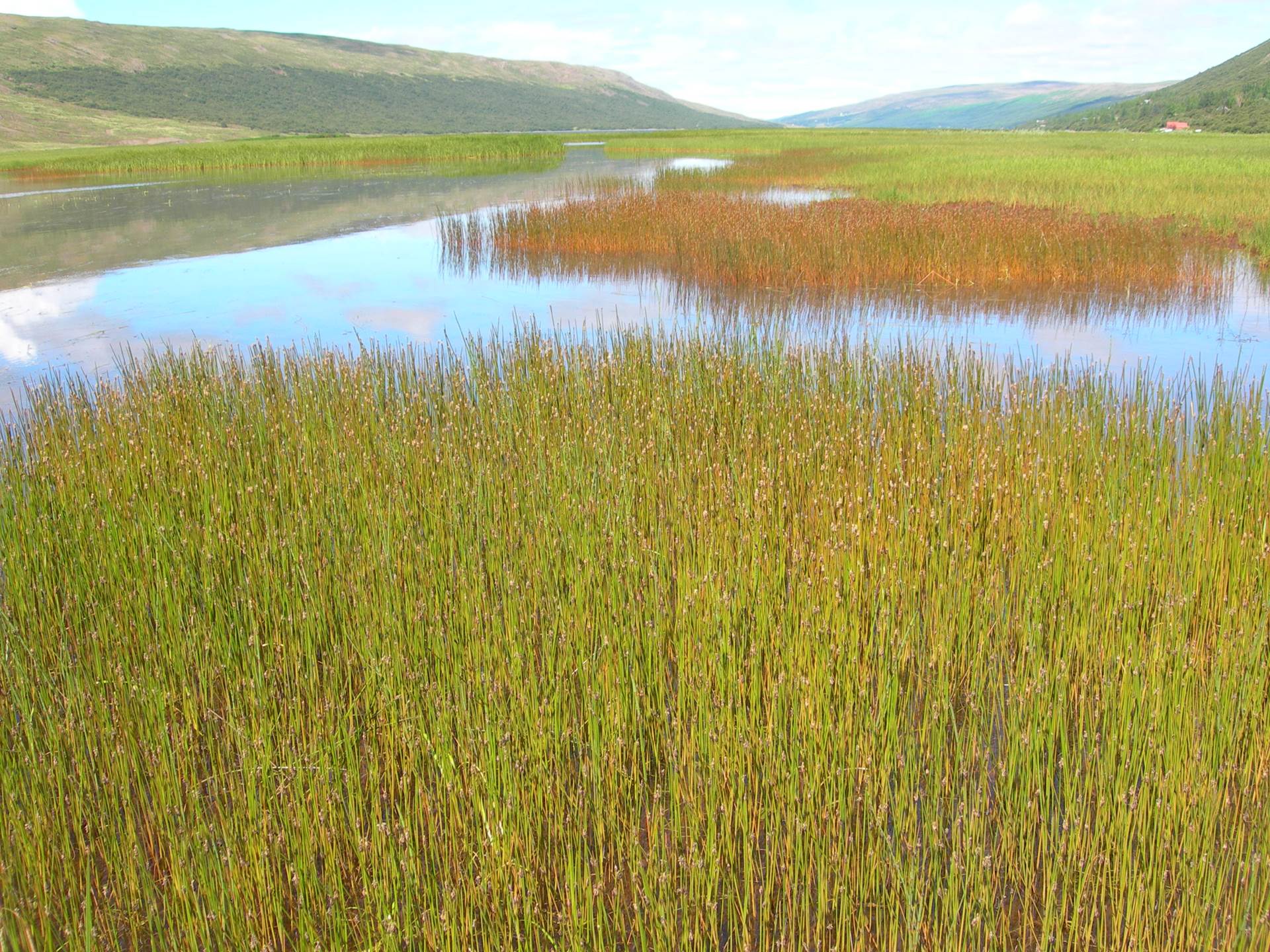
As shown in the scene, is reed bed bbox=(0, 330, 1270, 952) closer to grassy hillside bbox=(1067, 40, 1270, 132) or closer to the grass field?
the grass field

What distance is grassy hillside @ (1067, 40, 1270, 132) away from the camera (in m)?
72.4

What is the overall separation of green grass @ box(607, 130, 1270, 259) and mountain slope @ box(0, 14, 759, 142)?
226ft

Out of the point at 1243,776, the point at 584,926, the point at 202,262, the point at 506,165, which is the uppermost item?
the point at 506,165

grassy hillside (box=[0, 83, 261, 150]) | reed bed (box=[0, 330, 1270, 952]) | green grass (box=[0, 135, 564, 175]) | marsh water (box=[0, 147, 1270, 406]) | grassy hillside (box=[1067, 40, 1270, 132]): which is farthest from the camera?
grassy hillside (box=[1067, 40, 1270, 132])

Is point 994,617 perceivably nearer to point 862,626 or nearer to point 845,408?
point 862,626

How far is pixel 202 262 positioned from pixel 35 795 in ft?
46.4

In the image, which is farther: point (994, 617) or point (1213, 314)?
point (1213, 314)

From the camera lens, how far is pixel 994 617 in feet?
11.3

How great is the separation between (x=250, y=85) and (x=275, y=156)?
4277 inches

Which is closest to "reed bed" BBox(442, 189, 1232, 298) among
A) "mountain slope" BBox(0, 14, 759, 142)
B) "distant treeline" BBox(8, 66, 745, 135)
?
"mountain slope" BBox(0, 14, 759, 142)

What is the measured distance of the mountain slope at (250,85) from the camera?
100188mm

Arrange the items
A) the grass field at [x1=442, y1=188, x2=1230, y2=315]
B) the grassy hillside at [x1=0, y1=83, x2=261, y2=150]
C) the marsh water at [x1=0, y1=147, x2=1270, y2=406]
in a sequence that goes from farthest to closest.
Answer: the grassy hillside at [x1=0, y1=83, x2=261, y2=150] → the grass field at [x1=442, y1=188, x2=1230, y2=315] → the marsh water at [x1=0, y1=147, x2=1270, y2=406]

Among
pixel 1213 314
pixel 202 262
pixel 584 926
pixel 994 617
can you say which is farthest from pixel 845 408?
pixel 202 262

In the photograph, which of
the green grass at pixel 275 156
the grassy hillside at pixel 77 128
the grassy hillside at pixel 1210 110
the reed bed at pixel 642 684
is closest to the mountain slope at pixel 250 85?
the grassy hillside at pixel 77 128
